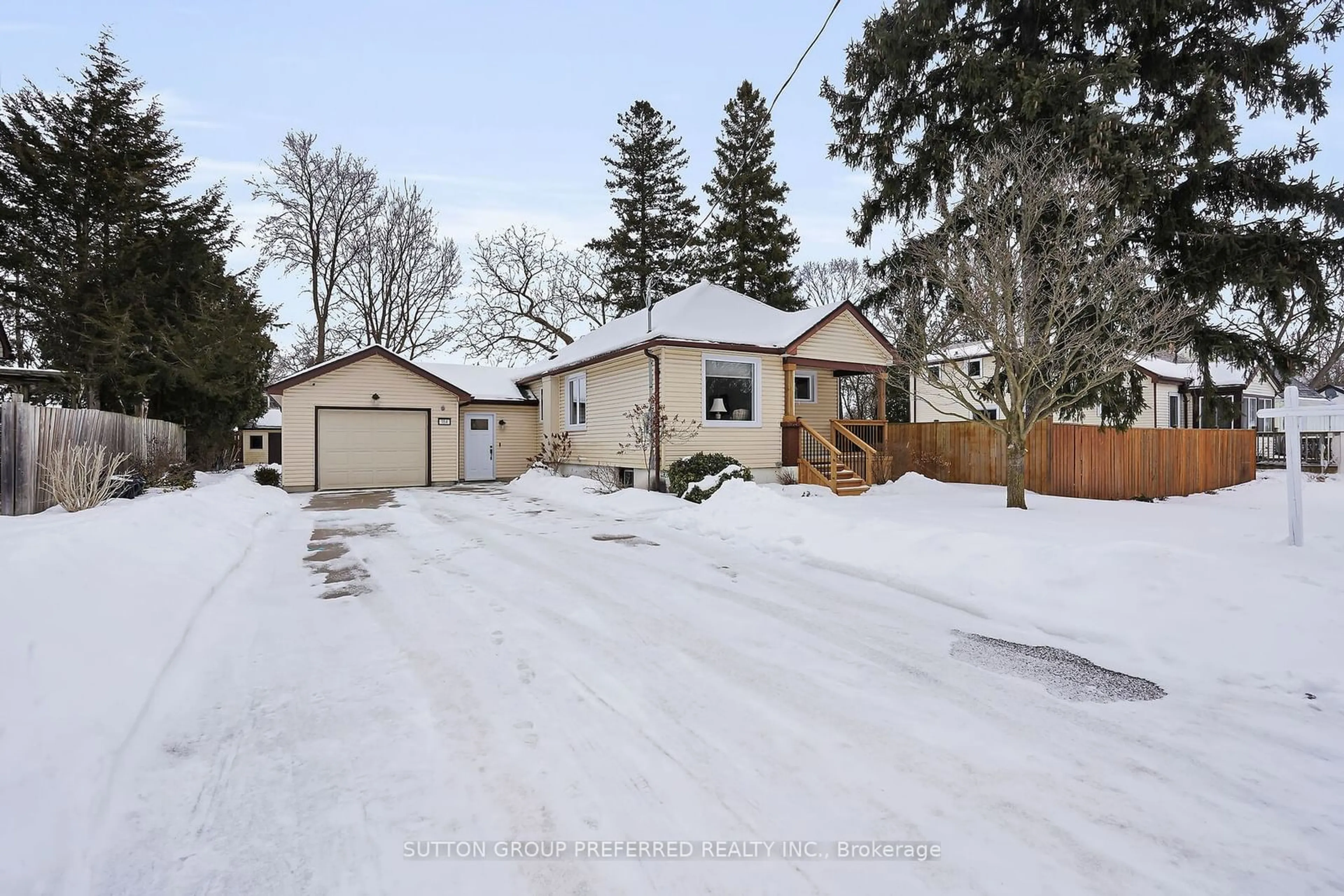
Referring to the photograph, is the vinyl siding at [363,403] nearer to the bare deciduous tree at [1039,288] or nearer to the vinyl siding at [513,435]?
the vinyl siding at [513,435]

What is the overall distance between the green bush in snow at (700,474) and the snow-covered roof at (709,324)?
2790 mm

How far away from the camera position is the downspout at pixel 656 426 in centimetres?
1416

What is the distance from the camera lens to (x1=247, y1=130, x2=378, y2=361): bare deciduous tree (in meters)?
25.5

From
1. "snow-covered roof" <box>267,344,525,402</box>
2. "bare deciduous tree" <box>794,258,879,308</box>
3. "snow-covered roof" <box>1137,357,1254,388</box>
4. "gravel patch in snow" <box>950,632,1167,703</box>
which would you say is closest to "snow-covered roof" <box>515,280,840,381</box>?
"snow-covered roof" <box>267,344,525,402</box>

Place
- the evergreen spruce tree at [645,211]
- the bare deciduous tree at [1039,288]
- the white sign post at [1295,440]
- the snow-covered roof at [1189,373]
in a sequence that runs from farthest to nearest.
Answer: the evergreen spruce tree at [645,211]
the snow-covered roof at [1189,373]
the bare deciduous tree at [1039,288]
the white sign post at [1295,440]

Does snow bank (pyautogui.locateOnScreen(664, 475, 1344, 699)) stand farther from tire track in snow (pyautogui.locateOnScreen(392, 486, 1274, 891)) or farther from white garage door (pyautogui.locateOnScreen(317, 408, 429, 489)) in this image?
white garage door (pyautogui.locateOnScreen(317, 408, 429, 489))

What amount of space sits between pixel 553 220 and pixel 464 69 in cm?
1690

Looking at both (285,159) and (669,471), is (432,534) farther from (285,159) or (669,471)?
(285,159)

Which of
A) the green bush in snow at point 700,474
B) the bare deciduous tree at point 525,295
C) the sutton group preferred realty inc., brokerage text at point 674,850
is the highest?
the bare deciduous tree at point 525,295

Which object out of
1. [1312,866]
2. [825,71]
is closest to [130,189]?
[825,71]

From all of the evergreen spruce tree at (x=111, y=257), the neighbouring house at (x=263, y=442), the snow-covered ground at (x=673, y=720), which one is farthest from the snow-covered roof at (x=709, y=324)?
the neighbouring house at (x=263, y=442)

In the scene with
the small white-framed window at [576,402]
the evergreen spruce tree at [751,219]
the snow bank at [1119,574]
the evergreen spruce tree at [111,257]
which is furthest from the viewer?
the evergreen spruce tree at [751,219]

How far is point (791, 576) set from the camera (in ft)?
21.3

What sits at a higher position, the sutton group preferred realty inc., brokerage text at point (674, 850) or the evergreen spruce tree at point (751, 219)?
the evergreen spruce tree at point (751, 219)
